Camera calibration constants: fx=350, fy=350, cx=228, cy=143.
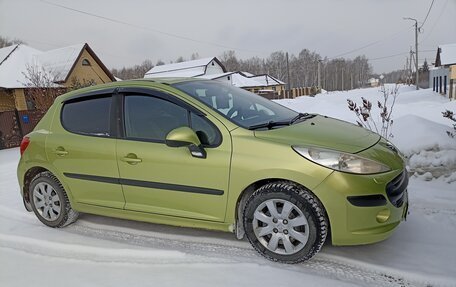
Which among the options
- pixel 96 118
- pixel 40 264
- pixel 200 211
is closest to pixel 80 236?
pixel 40 264

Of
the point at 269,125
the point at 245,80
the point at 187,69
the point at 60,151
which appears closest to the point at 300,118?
the point at 269,125

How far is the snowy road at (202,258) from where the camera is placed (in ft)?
8.91

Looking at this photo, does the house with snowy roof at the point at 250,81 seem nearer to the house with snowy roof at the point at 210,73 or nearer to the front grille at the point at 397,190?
the house with snowy roof at the point at 210,73

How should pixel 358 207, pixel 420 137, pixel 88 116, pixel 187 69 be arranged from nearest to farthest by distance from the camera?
pixel 358 207 < pixel 88 116 < pixel 420 137 < pixel 187 69

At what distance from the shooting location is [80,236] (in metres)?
3.74

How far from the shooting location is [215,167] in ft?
9.83

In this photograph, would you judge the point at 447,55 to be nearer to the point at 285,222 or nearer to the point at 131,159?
the point at 285,222

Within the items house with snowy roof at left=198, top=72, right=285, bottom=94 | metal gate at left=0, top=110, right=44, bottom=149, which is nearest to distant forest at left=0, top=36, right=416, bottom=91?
house with snowy roof at left=198, top=72, right=285, bottom=94

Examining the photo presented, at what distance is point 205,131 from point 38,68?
68.2 feet

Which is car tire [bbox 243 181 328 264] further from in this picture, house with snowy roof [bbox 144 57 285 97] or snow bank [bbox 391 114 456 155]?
house with snowy roof [bbox 144 57 285 97]

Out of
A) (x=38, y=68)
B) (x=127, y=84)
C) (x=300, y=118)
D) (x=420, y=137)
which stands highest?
(x=38, y=68)

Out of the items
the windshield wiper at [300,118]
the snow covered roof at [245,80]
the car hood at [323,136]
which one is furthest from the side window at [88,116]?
the snow covered roof at [245,80]

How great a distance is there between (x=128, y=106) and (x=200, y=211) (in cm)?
131

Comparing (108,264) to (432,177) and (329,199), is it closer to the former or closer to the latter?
(329,199)
